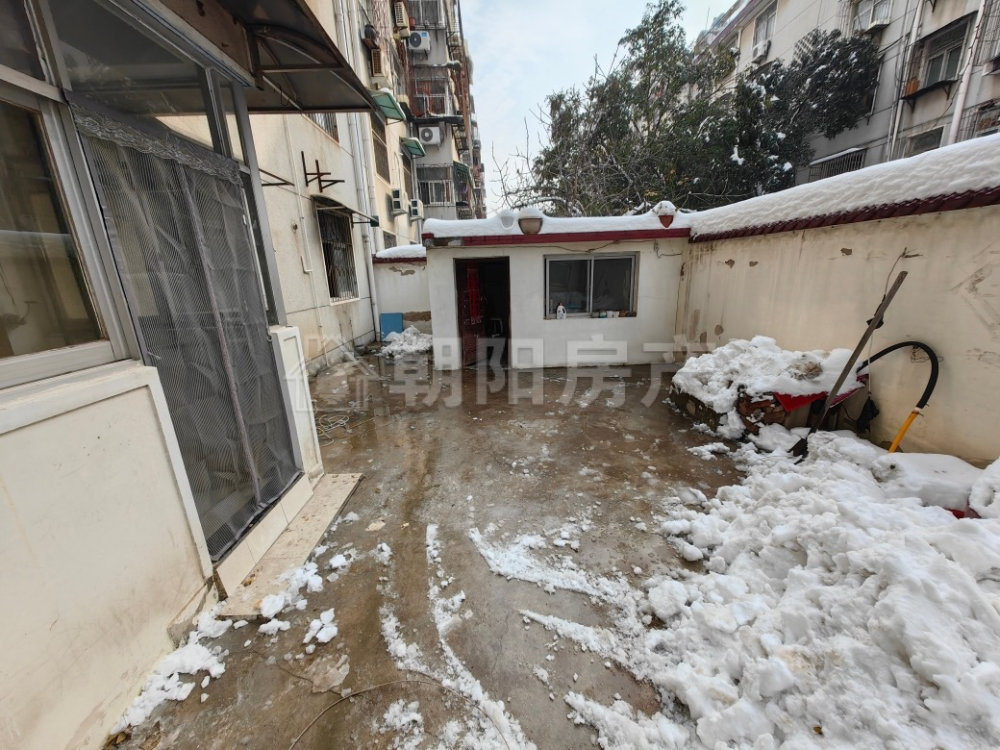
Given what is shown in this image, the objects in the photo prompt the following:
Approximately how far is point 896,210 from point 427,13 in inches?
746

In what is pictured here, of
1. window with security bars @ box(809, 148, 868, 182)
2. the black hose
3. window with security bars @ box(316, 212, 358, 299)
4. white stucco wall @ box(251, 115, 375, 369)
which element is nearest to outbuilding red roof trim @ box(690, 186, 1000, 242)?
the black hose

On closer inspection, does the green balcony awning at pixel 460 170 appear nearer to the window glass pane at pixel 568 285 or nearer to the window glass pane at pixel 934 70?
the window glass pane at pixel 568 285

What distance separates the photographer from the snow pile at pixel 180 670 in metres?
1.61

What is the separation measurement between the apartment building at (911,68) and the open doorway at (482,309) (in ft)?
36.1

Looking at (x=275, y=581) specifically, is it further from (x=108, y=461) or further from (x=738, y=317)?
(x=738, y=317)

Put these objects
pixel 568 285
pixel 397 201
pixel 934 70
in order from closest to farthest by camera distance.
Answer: pixel 568 285 → pixel 934 70 → pixel 397 201

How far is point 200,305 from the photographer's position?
2.07 m

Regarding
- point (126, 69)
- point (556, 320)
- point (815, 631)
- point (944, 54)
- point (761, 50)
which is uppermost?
point (761, 50)

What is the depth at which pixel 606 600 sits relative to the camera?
2141 mm

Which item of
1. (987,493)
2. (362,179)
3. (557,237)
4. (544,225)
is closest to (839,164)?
(557,237)

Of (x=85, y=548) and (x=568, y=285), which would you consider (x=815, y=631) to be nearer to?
(x=85, y=548)

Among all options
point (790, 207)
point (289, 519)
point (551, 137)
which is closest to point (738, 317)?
point (790, 207)

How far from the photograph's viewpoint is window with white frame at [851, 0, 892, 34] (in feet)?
33.6

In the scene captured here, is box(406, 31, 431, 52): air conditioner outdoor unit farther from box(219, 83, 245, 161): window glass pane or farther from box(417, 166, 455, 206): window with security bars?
box(219, 83, 245, 161): window glass pane
